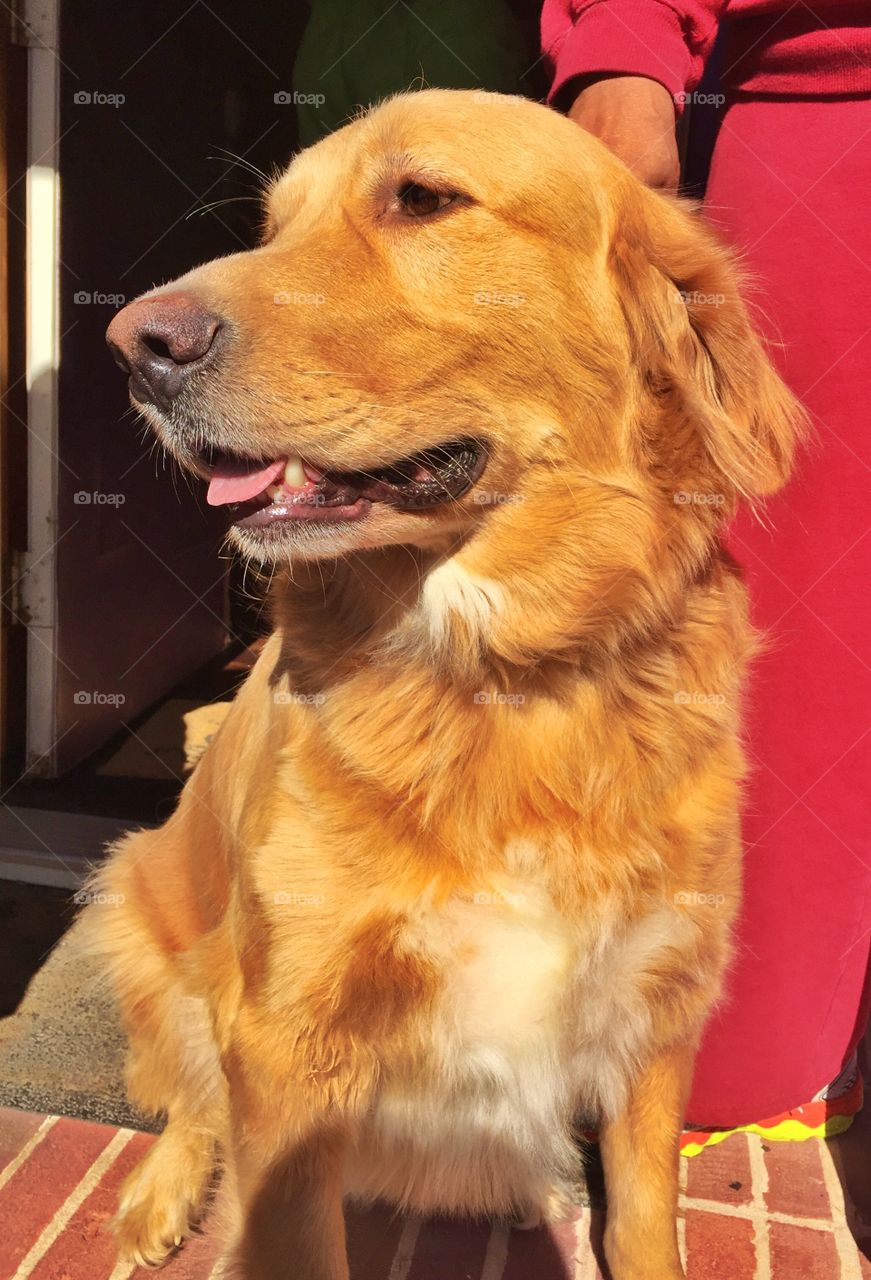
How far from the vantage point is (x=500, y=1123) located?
185 centimetres

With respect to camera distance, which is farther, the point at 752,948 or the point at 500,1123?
the point at 752,948

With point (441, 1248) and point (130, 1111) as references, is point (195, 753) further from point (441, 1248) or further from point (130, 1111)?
point (441, 1248)

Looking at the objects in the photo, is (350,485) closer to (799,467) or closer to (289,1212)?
(799,467)

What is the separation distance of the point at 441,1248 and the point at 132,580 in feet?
10.8

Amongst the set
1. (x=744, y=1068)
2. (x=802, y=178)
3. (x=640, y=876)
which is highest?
(x=802, y=178)

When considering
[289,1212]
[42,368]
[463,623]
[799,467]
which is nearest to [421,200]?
[463,623]

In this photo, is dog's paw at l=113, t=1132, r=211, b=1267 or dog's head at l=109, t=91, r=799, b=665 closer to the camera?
dog's head at l=109, t=91, r=799, b=665

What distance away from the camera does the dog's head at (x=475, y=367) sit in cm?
155

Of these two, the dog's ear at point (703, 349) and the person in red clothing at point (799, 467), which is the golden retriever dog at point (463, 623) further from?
the person in red clothing at point (799, 467)

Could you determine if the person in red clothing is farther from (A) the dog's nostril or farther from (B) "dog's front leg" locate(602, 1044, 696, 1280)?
(A) the dog's nostril

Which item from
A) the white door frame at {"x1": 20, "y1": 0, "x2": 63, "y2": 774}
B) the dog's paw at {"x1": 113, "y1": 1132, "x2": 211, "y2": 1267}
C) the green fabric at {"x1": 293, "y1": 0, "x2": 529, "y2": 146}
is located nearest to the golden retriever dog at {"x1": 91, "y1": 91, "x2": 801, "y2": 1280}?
the dog's paw at {"x1": 113, "y1": 1132, "x2": 211, "y2": 1267}

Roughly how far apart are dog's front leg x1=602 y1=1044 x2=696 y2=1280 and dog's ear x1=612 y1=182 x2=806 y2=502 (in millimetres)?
1122

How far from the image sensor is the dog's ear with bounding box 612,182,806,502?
173 cm

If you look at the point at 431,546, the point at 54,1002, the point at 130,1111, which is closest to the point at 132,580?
the point at 54,1002
